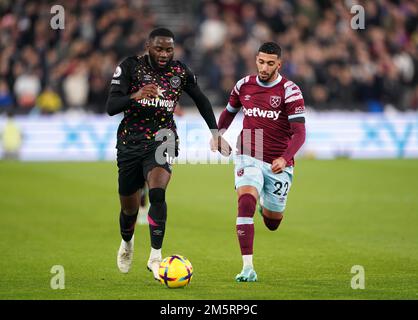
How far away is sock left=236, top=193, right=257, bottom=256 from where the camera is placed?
9695mm

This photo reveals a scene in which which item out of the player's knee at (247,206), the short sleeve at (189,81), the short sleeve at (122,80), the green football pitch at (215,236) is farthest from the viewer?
the short sleeve at (189,81)

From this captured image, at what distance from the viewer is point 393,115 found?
2545cm

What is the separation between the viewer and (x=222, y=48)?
27625 millimetres

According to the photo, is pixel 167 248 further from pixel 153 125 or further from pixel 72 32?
pixel 72 32

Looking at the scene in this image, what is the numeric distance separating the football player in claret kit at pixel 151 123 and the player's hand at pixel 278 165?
2.35 ft

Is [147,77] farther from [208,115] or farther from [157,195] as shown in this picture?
[157,195]

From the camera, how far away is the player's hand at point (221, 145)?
10.3 m

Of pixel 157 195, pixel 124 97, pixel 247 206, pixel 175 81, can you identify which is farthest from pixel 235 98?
pixel 157 195

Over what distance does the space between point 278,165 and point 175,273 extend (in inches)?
64.2

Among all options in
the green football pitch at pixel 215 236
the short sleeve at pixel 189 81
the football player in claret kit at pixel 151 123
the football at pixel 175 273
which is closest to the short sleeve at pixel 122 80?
the football player in claret kit at pixel 151 123

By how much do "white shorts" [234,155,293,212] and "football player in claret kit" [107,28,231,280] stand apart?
0.91ft

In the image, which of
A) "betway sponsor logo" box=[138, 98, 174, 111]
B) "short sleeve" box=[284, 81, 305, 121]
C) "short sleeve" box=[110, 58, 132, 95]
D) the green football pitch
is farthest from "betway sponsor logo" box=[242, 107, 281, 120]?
the green football pitch

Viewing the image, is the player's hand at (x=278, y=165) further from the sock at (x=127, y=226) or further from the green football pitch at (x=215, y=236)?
the sock at (x=127, y=226)
